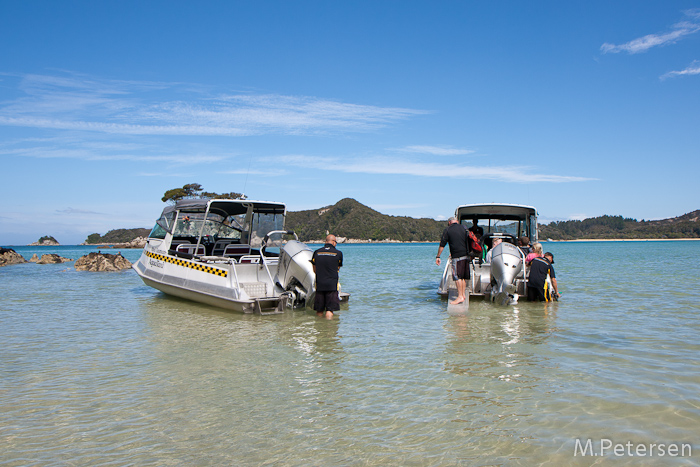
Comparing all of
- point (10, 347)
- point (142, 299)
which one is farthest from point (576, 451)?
point (142, 299)

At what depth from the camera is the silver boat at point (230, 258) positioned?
396 inches

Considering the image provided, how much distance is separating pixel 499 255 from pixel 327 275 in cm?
415

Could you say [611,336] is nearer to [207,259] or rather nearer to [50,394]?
[50,394]

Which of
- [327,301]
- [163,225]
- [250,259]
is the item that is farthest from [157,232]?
[327,301]

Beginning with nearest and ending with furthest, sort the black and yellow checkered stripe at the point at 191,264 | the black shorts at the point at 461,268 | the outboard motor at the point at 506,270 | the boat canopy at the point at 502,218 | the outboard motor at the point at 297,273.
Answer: the outboard motor at the point at 297,273, the black shorts at the point at 461,268, the black and yellow checkered stripe at the point at 191,264, the outboard motor at the point at 506,270, the boat canopy at the point at 502,218

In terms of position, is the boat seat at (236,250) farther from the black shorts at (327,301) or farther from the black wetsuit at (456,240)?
the black wetsuit at (456,240)

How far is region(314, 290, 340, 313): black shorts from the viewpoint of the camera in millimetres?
9523

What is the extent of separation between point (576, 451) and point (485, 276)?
8.35m

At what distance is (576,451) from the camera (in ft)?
11.9

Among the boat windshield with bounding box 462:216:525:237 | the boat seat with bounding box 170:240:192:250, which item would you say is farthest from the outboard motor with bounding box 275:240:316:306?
the boat windshield with bounding box 462:216:525:237

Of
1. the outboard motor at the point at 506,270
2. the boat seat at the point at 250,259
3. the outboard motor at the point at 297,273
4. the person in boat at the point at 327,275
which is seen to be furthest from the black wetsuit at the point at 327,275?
the outboard motor at the point at 506,270

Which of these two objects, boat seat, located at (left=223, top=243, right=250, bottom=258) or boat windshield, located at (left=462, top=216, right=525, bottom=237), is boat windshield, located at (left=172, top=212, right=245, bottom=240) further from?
boat windshield, located at (left=462, top=216, right=525, bottom=237)

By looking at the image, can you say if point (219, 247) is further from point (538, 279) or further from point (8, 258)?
point (8, 258)

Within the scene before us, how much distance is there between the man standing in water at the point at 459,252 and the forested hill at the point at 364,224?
118 metres
